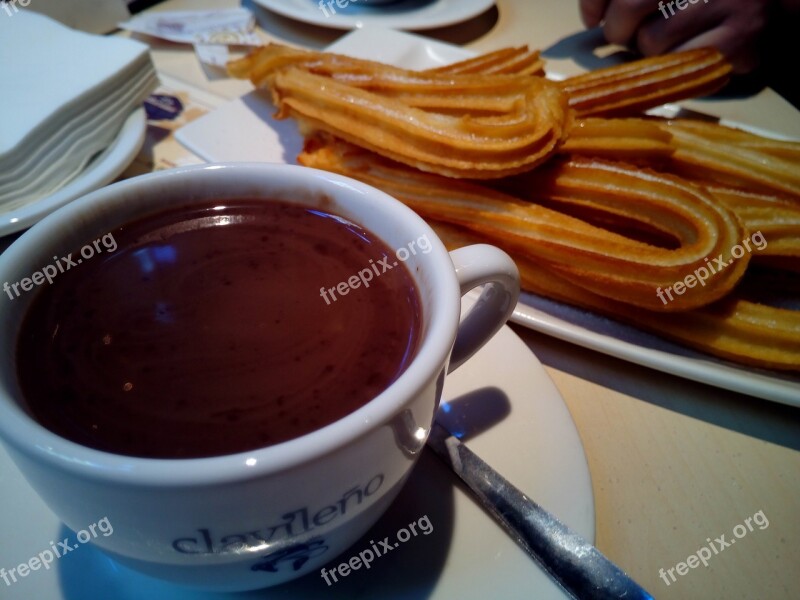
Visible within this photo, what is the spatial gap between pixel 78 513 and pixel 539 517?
33 centimetres

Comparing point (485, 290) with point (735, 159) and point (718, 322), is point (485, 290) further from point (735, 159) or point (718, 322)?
point (735, 159)

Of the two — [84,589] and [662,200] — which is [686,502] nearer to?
[662,200]

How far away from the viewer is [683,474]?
0.61 metres

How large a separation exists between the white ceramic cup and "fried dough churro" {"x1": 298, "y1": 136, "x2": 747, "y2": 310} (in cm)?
27

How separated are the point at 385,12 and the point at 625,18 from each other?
0.59m

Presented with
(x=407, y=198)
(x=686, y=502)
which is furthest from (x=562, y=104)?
(x=686, y=502)

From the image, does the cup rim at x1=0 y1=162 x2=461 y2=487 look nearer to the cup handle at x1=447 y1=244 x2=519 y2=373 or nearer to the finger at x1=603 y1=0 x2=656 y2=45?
the cup handle at x1=447 y1=244 x2=519 y2=373

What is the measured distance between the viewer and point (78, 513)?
36 centimetres

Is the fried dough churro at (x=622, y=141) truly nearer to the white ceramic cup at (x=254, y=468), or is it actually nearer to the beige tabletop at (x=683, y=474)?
the beige tabletop at (x=683, y=474)

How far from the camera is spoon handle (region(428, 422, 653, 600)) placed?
429mm

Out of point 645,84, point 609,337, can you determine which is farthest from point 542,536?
point 645,84

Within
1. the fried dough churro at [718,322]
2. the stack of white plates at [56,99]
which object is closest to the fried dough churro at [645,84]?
the fried dough churro at [718,322]

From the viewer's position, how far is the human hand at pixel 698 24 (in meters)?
1.22

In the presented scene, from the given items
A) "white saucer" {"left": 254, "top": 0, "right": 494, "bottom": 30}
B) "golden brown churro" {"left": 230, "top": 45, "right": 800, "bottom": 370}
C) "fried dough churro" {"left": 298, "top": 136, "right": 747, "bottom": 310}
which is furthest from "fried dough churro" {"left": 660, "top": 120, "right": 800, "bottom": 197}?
"white saucer" {"left": 254, "top": 0, "right": 494, "bottom": 30}
